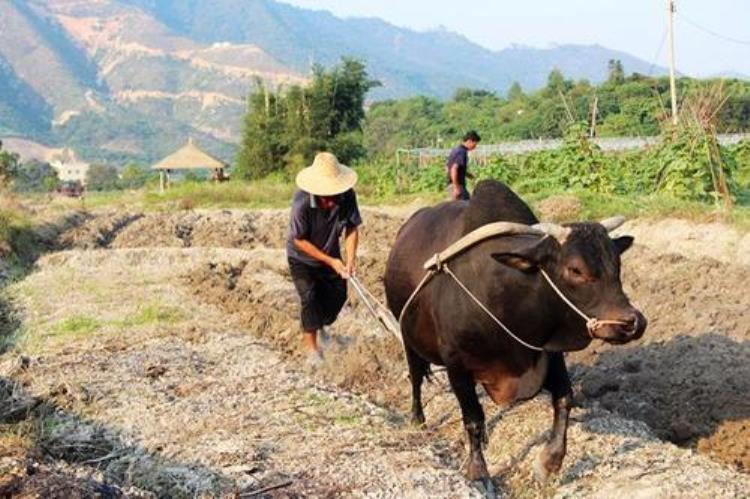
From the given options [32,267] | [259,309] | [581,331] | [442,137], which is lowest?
[442,137]

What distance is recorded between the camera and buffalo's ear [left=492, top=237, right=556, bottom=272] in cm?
537

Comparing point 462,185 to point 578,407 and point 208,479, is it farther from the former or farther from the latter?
point 208,479

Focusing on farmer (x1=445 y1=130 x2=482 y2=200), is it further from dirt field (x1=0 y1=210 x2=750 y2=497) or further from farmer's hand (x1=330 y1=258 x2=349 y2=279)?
farmer's hand (x1=330 y1=258 x2=349 y2=279)

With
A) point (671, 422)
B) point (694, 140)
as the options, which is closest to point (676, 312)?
point (671, 422)

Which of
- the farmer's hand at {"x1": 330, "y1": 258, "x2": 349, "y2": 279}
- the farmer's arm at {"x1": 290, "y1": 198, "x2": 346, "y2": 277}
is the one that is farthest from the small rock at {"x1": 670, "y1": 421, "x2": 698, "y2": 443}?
the farmer's arm at {"x1": 290, "y1": 198, "x2": 346, "y2": 277}

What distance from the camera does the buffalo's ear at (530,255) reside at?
537cm

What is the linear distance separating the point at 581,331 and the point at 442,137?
73.7 m

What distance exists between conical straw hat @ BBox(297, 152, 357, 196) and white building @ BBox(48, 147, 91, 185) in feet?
432

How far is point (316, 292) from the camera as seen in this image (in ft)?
28.0

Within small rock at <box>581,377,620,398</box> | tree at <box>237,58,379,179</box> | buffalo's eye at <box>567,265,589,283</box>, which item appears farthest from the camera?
tree at <box>237,58,379,179</box>

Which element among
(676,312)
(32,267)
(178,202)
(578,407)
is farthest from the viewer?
(178,202)

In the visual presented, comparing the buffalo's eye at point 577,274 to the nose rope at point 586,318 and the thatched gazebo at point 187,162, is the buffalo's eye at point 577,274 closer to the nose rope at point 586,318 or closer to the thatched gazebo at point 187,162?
the nose rope at point 586,318


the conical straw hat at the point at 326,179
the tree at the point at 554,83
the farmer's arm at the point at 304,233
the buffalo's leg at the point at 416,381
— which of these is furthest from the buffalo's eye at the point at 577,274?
the tree at the point at 554,83

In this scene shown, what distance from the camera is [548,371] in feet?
19.1
